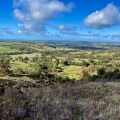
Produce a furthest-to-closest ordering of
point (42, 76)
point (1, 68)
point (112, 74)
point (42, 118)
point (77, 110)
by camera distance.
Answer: point (1, 68) → point (42, 76) → point (112, 74) → point (77, 110) → point (42, 118)

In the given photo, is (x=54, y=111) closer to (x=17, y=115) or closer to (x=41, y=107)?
(x=41, y=107)

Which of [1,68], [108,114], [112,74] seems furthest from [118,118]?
[1,68]

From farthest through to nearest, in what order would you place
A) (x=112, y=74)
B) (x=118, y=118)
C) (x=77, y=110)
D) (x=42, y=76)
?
(x=42, y=76) → (x=112, y=74) → (x=77, y=110) → (x=118, y=118)

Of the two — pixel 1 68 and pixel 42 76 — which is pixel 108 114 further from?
pixel 1 68

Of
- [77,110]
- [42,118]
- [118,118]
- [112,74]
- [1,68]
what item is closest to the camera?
[42,118]

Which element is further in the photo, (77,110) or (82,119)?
(77,110)

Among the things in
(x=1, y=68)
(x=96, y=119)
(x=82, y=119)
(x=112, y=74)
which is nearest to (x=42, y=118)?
(x=82, y=119)

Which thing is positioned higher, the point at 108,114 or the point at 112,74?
the point at 108,114

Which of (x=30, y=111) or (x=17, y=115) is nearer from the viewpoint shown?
(x=17, y=115)

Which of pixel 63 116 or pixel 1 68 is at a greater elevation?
pixel 63 116
